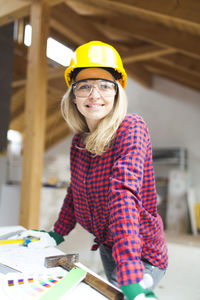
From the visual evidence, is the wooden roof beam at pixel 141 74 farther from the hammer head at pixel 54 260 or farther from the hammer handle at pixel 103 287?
the hammer handle at pixel 103 287

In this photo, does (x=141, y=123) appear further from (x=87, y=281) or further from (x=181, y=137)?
(x=181, y=137)

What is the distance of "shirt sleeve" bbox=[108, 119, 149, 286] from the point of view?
684 millimetres

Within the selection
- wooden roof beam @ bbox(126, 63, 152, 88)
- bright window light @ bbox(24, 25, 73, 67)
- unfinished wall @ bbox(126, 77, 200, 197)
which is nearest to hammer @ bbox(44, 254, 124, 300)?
bright window light @ bbox(24, 25, 73, 67)

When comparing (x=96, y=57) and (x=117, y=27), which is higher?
(x=117, y=27)

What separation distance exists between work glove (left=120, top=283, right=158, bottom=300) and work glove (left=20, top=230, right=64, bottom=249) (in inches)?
22.2

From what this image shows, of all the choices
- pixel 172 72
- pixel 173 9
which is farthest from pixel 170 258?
pixel 172 72

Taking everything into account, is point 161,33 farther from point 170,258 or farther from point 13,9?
point 170,258

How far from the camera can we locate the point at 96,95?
3.25 ft

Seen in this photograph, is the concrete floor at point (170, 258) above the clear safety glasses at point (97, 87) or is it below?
below

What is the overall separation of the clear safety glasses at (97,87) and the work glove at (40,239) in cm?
61

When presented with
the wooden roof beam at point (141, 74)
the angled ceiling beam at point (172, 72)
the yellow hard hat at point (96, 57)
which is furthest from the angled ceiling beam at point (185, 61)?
the yellow hard hat at point (96, 57)

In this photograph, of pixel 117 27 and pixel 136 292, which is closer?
pixel 136 292

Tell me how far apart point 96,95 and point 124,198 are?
1.30ft

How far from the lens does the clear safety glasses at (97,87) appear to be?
39.6 inches
